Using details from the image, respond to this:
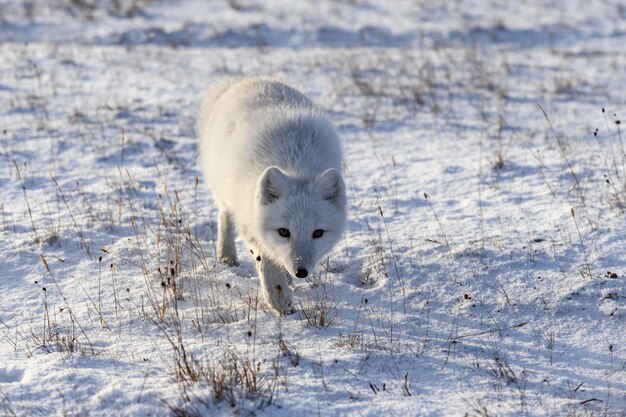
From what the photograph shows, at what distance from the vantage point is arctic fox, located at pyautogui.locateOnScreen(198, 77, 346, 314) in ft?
15.3

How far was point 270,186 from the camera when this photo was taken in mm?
4688

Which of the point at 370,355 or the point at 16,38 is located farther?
the point at 16,38

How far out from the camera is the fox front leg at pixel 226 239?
20.0ft

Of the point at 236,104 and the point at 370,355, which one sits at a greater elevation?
the point at 236,104

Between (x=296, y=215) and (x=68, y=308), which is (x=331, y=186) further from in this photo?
(x=68, y=308)

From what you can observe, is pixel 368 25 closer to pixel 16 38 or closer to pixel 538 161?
pixel 16 38

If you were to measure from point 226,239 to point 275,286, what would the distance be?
1.21m

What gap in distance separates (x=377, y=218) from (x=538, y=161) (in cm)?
254

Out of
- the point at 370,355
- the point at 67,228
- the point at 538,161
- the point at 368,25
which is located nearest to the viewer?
the point at 370,355

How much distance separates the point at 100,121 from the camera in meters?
10.1

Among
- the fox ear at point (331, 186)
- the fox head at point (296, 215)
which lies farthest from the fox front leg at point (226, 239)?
the fox ear at point (331, 186)

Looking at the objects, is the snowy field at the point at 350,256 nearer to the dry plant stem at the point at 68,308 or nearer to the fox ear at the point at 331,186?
the dry plant stem at the point at 68,308

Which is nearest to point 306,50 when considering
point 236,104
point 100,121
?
point 100,121

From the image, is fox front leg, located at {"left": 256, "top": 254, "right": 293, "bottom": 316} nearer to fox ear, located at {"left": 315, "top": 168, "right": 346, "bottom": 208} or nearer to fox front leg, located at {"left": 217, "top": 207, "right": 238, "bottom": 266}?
fox ear, located at {"left": 315, "top": 168, "right": 346, "bottom": 208}
